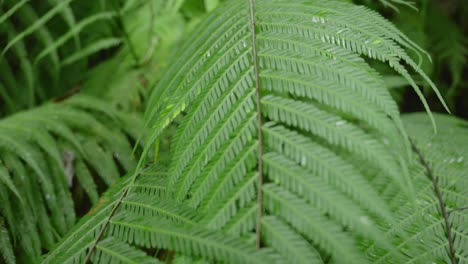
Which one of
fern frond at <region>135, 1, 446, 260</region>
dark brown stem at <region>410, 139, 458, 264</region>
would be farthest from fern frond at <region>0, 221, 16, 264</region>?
dark brown stem at <region>410, 139, 458, 264</region>

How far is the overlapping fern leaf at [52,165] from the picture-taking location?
1.04 metres

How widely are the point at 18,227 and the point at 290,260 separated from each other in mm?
824

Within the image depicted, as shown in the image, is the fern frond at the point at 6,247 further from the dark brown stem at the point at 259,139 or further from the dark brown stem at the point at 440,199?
the dark brown stem at the point at 440,199

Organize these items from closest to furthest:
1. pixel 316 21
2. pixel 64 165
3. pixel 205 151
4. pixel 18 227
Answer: pixel 205 151 → pixel 316 21 → pixel 18 227 → pixel 64 165

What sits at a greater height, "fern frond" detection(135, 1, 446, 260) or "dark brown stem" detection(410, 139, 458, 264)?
"fern frond" detection(135, 1, 446, 260)

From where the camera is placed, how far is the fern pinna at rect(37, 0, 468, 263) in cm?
59

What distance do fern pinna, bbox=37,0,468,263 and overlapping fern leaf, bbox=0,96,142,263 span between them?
0.96 ft

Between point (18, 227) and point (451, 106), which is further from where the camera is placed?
point (451, 106)


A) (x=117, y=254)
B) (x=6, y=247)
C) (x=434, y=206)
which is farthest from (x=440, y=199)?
(x=6, y=247)

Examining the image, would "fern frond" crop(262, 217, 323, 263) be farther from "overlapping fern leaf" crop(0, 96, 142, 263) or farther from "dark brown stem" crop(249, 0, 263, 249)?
"overlapping fern leaf" crop(0, 96, 142, 263)

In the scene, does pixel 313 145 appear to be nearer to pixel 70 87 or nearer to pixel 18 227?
pixel 18 227

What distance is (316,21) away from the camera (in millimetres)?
860

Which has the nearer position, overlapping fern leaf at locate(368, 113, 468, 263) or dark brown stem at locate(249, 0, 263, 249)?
dark brown stem at locate(249, 0, 263, 249)

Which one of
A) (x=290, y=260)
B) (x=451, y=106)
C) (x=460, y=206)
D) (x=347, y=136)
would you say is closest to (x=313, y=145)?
(x=347, y=136)
